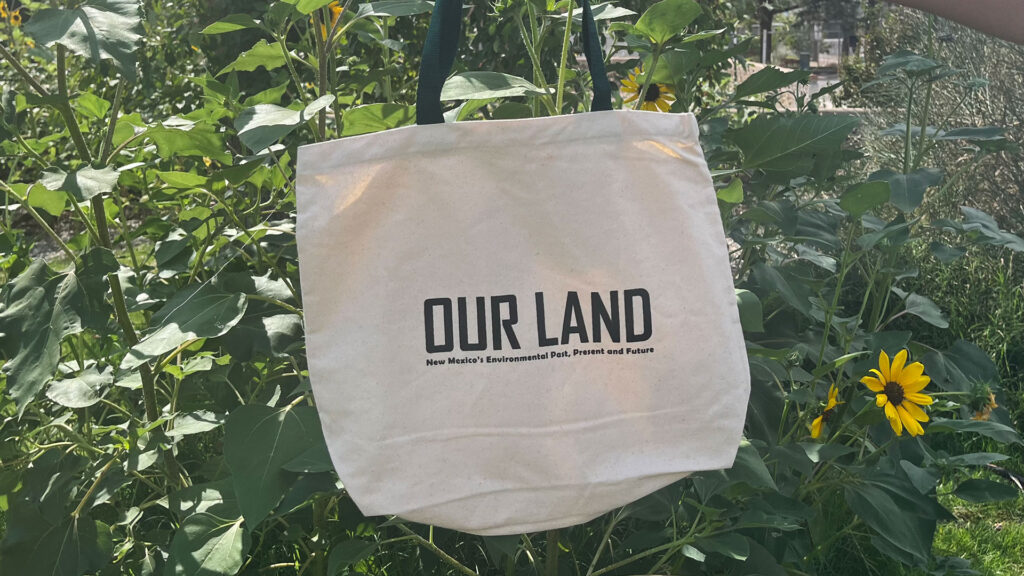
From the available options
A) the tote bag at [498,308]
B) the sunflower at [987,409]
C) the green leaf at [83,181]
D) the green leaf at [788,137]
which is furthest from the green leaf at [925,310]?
the green leaf at [83,181]

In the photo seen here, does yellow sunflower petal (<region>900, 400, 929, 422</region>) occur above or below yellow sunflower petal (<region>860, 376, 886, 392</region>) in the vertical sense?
below

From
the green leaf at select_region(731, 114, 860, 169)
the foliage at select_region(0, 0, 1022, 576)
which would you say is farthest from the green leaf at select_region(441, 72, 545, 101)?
the green leaf at select_region(731, 114, 860, 169)

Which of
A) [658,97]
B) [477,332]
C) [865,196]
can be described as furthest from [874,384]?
[477,332]

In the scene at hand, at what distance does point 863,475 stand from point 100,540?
3.77 ft

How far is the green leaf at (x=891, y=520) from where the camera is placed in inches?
53.3

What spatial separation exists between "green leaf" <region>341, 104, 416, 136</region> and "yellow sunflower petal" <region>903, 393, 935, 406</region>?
2.83ft

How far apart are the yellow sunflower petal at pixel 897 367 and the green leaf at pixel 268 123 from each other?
3.14 ft

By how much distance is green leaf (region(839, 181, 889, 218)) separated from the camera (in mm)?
1363

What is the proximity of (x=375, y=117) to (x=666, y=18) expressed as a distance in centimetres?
40

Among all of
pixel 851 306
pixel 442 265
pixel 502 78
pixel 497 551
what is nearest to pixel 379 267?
pixel 442 265

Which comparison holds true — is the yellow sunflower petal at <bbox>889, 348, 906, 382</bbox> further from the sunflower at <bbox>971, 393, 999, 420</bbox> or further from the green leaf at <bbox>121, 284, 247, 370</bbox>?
the green leaf at <bbox>121, 284, 247, 370</bbox>

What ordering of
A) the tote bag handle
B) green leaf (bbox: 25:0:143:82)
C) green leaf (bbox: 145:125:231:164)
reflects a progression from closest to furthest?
the tote bag handle
green leaf (bbox: 25:0:143:82)
green leaf (bbox: 145:125:231:164)

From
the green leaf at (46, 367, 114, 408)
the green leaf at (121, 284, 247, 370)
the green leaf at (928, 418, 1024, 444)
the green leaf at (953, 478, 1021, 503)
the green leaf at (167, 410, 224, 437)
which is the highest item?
the green leaf at (121, 284, 247, 370)

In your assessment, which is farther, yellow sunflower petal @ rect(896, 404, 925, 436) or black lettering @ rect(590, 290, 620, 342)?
yellow sunflower petal @ rect(896, 404, 925, 436)
